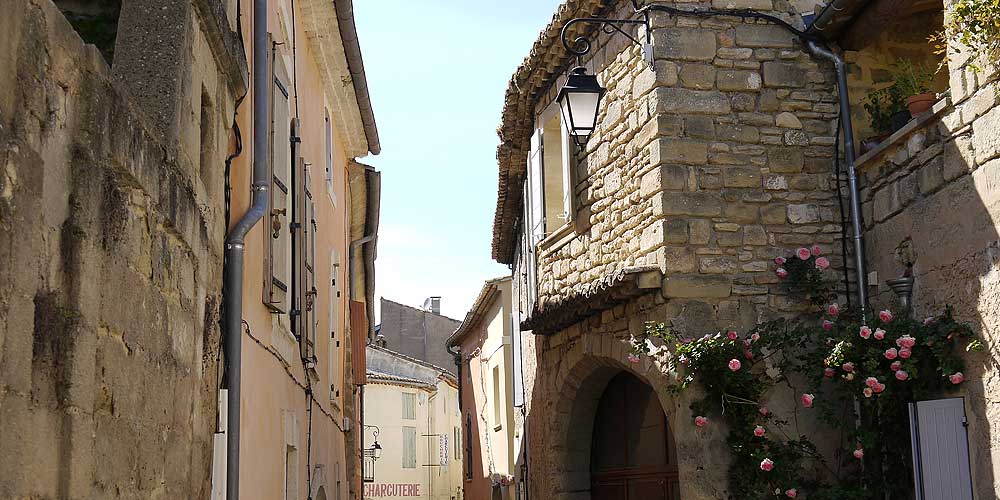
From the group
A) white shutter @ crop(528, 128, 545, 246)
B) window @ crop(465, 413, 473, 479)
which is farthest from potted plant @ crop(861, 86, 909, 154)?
window @ crop(465, 413, 473, 479)

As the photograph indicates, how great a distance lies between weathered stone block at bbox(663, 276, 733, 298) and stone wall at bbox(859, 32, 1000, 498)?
3.94 feet

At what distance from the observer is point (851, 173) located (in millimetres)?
8156

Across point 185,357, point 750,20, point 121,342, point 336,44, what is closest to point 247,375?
point 185,357

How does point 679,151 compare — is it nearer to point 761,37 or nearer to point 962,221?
point 761,37

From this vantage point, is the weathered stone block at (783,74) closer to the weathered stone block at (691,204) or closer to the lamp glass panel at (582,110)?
the weathered stone block at (691,204)

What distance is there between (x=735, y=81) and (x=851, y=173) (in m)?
1.10

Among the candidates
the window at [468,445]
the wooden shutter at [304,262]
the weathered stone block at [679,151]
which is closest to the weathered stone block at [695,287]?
the weathered stone block at [679,151]

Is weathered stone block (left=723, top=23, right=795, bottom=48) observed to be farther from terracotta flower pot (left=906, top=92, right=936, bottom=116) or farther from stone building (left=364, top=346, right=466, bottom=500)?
stone building (left=364, top=346, right=466, bottom=500)

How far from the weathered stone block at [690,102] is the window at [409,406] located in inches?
1043

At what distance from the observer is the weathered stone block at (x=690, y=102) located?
828 centimetres

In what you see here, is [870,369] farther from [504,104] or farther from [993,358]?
[504,104]

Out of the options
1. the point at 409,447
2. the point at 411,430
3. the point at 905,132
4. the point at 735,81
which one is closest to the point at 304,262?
the point at 735,81

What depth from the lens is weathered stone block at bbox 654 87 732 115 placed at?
8.28 m

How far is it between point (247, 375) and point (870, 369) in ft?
12.8
